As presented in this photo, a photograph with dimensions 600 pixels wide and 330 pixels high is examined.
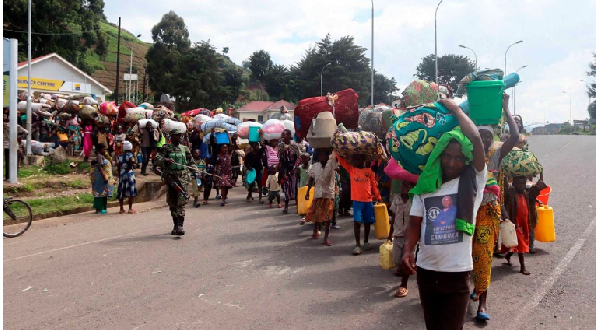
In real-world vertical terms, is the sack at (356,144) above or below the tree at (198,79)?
below

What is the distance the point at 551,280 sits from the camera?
594cm

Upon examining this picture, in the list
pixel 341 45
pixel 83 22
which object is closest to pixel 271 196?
pixel 83 22

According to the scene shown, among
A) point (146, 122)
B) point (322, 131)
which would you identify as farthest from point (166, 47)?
point (322, 131)

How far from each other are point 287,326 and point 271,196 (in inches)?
279

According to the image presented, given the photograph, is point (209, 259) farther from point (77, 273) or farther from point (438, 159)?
point (438, 159)

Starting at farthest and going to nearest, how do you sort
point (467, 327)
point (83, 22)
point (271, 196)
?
point (83, 22) → point (271, 196) → point (467, 327)

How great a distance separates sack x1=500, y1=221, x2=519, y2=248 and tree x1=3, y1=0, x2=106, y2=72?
42.9m

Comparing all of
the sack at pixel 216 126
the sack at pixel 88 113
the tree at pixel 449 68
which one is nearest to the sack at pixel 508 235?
the sack at pixel 216 126

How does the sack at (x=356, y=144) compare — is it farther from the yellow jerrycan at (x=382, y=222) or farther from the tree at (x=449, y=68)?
the tree at (x=449, y=68)

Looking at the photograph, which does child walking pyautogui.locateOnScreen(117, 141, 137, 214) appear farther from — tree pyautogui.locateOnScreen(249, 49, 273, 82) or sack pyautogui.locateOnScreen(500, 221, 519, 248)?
tree pyautogui.locateOnScreen(249, 49, 273, 82)

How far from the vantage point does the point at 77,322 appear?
187 inches

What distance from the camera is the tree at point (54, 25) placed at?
134 feet

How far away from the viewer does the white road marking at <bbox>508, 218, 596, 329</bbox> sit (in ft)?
16.3

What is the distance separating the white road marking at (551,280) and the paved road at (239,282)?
0.01 m
